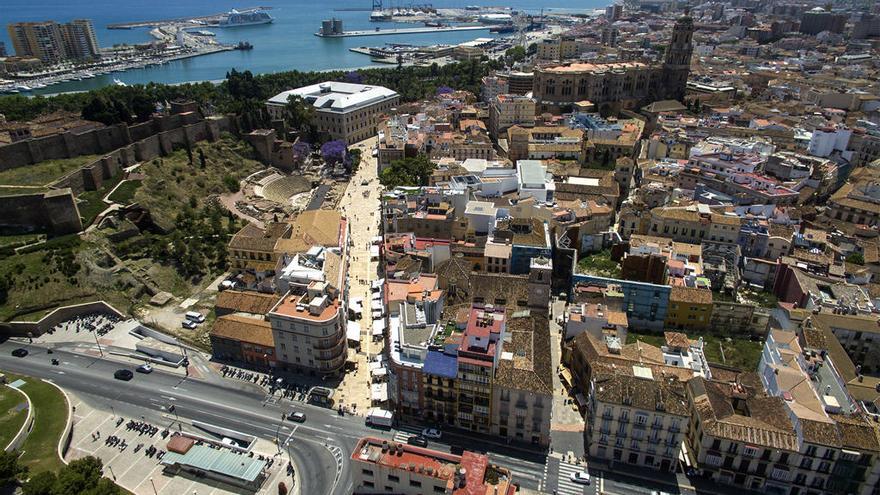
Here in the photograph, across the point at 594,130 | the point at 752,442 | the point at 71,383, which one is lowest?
the point at 71,383

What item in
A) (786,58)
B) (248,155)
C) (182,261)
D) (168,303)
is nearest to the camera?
(168,303)

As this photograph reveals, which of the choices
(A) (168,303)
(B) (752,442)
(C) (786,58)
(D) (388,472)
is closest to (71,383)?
(A) (168,303)

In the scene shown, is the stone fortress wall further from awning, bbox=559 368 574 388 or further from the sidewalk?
awning, bbox=559 368 574 388

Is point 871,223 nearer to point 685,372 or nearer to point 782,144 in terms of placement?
point 782,144

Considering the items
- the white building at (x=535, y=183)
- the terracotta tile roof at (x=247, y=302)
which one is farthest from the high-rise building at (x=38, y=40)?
the white building at (x=535, y=183)

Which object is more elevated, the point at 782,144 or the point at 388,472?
the point at 782,144

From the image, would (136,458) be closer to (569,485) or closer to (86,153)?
(569,485)

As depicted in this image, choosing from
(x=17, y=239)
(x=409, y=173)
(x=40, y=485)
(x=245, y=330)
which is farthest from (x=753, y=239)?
(x=17, y=239)

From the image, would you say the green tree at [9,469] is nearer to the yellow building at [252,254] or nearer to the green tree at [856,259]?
the yellow building at [252,254]
